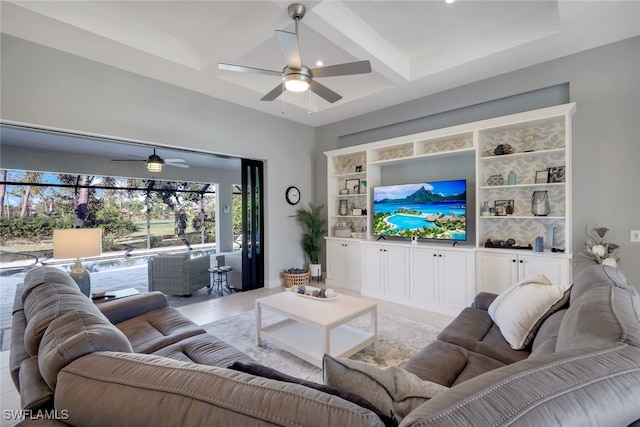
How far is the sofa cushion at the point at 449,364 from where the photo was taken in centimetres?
149

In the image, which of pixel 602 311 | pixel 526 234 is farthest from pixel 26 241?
pixel 526 234

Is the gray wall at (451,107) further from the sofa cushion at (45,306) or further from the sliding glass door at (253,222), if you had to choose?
the sofa cushion at (45,306)

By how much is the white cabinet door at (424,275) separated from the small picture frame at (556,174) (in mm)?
1557

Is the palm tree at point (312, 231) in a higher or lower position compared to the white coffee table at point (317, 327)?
higher

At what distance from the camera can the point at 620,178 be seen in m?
2.98

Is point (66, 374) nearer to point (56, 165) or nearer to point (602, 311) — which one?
point (602, 311)

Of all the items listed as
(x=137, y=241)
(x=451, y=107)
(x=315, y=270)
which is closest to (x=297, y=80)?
(x=451, y=107)

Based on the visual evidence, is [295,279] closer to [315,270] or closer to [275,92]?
[315,270]

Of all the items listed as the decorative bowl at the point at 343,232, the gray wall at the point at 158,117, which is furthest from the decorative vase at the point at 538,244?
the gray wall at the point at 158,117

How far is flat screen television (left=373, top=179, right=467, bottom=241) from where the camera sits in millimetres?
3844

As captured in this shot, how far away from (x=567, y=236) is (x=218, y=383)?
3804 millimetres

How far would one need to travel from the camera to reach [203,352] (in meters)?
1.78

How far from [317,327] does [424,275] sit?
1.90 meters

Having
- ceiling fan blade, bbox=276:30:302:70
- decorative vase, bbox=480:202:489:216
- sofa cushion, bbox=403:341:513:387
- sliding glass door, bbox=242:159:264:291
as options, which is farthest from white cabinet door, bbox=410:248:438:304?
ceiling fan blade, bbox=276:30:302:70
